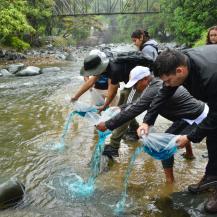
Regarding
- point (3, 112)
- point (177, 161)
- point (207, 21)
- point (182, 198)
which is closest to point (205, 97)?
point (182, 198)

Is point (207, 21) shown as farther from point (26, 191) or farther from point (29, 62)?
point (26, 191)

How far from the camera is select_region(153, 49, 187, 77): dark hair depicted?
10.1ft

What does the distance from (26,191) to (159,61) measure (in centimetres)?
242

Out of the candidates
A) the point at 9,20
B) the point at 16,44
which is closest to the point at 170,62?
the point at 9,20

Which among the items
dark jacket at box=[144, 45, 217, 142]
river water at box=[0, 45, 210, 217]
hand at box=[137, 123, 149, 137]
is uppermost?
dark jacket at box=[144, 45, 217, 142]

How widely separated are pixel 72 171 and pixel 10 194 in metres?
1.10

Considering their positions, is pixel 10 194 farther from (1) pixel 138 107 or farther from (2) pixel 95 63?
(2) pixel 95 63

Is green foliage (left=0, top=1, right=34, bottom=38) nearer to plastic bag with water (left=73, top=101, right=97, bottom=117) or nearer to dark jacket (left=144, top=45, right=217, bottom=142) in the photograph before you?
plastic bag with water (left=73, top=101, right=97, bottom=117)

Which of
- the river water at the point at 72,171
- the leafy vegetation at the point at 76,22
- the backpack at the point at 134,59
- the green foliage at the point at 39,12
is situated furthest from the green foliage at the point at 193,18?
the backpack at the point at 134,59

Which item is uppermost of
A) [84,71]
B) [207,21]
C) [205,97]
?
[205,97]

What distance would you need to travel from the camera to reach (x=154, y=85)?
13.6 feet

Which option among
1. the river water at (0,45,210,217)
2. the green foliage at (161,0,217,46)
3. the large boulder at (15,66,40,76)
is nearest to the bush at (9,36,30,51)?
the large boulder at (15,66,40,76)

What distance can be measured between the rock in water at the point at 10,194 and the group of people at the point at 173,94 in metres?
1.19

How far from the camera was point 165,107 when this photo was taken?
430cm
